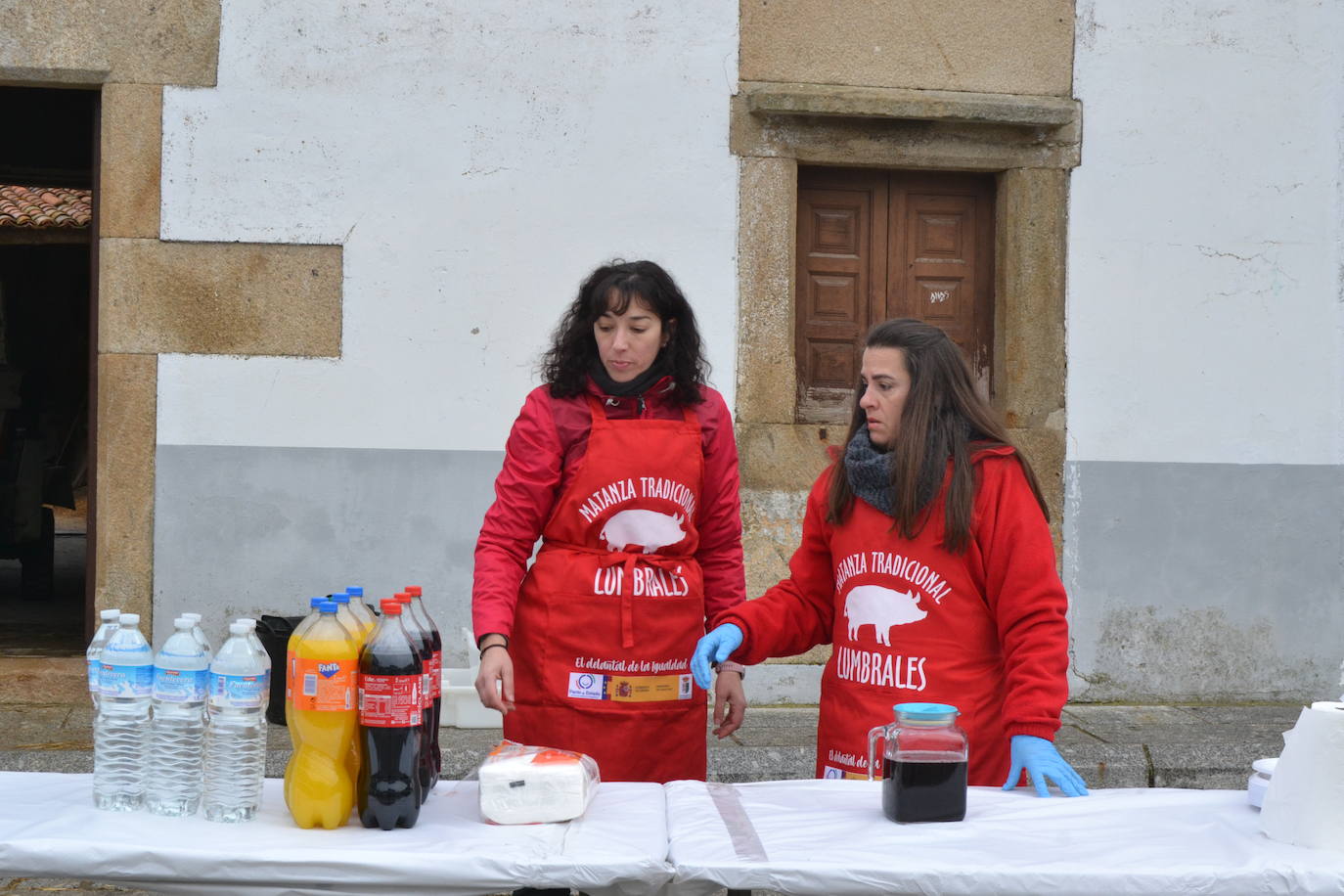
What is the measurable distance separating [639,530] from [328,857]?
124 centimetres

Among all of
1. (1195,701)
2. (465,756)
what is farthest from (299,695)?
(1195,701)

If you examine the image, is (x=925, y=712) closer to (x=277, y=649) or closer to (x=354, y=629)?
(x=354, y=629)

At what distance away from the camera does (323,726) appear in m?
2.33

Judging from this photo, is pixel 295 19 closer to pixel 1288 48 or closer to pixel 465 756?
pixel 465 756

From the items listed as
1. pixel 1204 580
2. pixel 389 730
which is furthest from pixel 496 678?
pixel 1204 580

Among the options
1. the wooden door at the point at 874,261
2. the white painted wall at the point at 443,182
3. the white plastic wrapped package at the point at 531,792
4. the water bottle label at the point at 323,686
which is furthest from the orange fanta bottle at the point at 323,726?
the wooden door at the point at 874,261

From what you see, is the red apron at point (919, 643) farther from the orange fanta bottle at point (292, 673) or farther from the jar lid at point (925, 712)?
the orange fanta bottle at point (292, 673)

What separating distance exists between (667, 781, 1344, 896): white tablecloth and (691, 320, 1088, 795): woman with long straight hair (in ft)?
0.90

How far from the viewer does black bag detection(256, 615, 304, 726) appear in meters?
4.99

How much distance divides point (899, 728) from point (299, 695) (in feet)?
3.29

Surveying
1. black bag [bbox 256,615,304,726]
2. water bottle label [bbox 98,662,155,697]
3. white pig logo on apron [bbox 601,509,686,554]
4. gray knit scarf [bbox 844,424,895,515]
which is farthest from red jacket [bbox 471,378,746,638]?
black bag [bbox 256,615,304,726]

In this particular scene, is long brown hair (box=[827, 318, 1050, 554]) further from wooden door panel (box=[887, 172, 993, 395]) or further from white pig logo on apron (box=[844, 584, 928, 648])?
wooden door panel (box=[887, 172, 993, 395])

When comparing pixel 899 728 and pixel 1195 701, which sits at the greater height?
pixel 899 728

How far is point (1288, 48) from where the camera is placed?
642 centimetres
